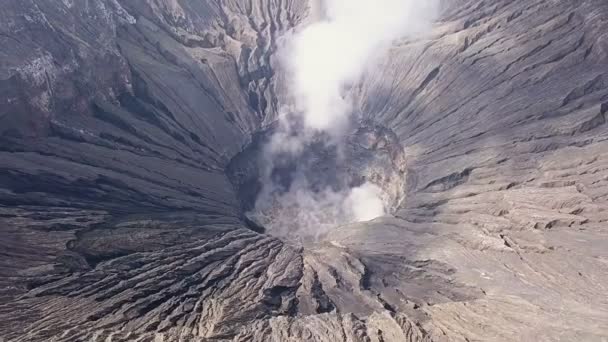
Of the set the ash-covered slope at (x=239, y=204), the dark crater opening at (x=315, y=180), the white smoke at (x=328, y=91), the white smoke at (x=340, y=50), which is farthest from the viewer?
the white smoke at (x=340, y=50)

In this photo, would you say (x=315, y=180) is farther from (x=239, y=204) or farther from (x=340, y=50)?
(x=340, y=50)

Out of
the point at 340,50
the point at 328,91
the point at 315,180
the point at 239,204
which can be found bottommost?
the point at 239,204

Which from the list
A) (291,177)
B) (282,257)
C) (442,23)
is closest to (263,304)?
(282,257)

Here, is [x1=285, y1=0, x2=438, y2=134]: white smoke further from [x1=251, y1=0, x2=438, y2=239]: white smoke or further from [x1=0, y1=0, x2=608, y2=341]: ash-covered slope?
[x1=0, y1=0, x2=608, y2=341]: ash-covered slope

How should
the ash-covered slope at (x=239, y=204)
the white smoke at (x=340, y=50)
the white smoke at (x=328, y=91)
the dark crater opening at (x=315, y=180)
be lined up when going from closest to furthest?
1. the ash-covered slope at (x=239, y=204)
2. the dark crater opening at (x=315, y=180)
3. the white smoke at (x=328, y=91)
4. the white smoke at (x=340, y=50)

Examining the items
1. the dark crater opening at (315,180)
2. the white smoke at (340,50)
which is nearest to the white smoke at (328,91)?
the white smoke at (340,50)

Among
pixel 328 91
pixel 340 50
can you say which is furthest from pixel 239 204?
pixel 340 50

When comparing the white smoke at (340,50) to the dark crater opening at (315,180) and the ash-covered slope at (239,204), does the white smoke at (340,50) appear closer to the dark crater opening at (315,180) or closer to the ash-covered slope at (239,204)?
the ash-covered slope at (239,204)
